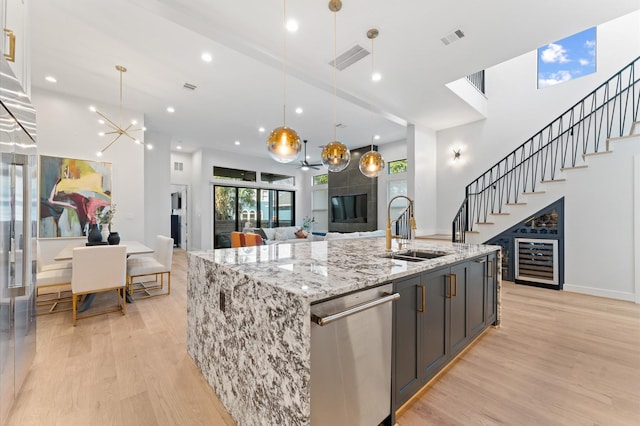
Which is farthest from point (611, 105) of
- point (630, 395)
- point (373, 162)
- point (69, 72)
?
point (69, 72)

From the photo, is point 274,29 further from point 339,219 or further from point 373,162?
point 339,219

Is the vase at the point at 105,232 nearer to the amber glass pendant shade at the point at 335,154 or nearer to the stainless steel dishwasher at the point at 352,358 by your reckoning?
the amber glass pendant shade at the point at 335,154

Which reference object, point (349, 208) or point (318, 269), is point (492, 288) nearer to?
point (318, 269)

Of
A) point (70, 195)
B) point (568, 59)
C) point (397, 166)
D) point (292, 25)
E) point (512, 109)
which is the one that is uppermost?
point (568, 59)

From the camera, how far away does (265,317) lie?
1329 millimetres

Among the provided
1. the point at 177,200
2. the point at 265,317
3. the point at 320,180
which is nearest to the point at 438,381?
the point at 265,317

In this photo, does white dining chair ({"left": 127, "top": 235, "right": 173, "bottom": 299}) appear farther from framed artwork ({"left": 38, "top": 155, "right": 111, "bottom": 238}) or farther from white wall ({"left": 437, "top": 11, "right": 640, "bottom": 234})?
white wall ({"left": 437, "top": 11, "right": 640, "bottom": 234})

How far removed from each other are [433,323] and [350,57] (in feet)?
11.4

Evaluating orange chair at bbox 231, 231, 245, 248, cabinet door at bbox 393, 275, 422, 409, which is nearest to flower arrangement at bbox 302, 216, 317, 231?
orange chair at bbox 231, 231, 245, 248

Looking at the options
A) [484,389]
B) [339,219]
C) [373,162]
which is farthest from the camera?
[339,219]

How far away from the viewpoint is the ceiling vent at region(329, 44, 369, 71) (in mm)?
3514

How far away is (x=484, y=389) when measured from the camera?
194cm

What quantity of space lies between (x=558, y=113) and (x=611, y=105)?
2.42 feet

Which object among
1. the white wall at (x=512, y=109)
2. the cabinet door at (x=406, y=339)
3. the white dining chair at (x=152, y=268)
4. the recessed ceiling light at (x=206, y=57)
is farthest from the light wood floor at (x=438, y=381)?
the white wall at (x=512, y=109)
